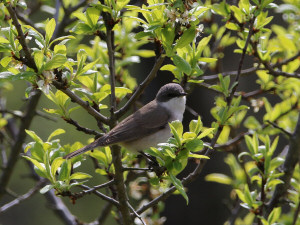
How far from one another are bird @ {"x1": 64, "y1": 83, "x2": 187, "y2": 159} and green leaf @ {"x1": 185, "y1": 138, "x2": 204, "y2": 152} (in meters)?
0.64

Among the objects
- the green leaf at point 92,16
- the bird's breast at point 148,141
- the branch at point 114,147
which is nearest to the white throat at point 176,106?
the bird's breast at point 148,141

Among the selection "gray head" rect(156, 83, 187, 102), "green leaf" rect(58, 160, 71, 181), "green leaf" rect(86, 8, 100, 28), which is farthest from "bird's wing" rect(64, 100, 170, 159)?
"green leaf" rect(86, 8, 100, 28)

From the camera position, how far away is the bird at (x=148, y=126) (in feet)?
9.78

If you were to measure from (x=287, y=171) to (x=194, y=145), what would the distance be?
4.42 feet

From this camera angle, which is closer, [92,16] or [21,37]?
[21,37]

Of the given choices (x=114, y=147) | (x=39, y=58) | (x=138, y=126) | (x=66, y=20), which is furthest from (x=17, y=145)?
(x=39, y=58)

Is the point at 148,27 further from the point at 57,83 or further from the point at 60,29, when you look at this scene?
the point at 60,29

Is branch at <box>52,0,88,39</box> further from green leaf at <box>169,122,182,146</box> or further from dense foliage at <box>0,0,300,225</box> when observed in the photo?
green leaf at <box>169,122,182,146</box>

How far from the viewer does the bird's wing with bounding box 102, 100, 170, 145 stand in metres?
3.26

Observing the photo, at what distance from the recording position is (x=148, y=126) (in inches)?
140

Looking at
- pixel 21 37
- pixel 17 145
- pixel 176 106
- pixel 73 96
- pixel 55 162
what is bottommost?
pixel 17 145

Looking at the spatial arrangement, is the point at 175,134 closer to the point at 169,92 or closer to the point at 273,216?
the point at 273,216

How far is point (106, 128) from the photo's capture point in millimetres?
3240

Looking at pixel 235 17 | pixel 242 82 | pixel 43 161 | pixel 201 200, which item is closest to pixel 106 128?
pixel 43 161
